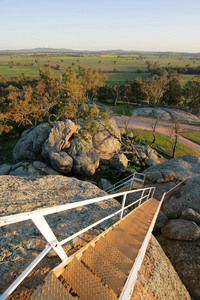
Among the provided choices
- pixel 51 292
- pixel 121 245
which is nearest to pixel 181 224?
pixel 121 245

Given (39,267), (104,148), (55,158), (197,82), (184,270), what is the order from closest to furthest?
(39,267) < (184,270) < (55,158) < (104,148) < (197,82)

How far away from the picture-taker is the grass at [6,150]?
86.6 ft

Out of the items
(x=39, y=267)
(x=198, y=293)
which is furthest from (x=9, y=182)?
(x=198, y=293)

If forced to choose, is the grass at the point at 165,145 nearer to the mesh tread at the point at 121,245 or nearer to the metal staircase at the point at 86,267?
the mesh tread at the point at 121,245

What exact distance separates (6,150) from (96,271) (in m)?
33.8

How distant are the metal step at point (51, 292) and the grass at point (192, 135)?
3433 cm

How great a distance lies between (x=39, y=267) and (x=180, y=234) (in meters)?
7.47

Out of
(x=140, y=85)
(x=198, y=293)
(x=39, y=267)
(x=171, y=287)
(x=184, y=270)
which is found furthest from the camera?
(x=140, y=85)

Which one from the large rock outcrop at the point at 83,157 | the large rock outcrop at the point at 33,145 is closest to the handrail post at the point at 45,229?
the large rock outcrop at the point at 83,157

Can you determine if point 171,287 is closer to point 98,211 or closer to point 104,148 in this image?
point 98,211

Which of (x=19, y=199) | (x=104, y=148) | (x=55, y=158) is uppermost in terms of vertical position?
(x=19, y=199)

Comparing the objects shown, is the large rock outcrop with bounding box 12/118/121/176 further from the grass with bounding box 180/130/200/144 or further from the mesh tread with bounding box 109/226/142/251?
the grass with bounding box 180/130/200/144

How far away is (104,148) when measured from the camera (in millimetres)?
23422

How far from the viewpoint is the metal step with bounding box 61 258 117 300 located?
2.81m
